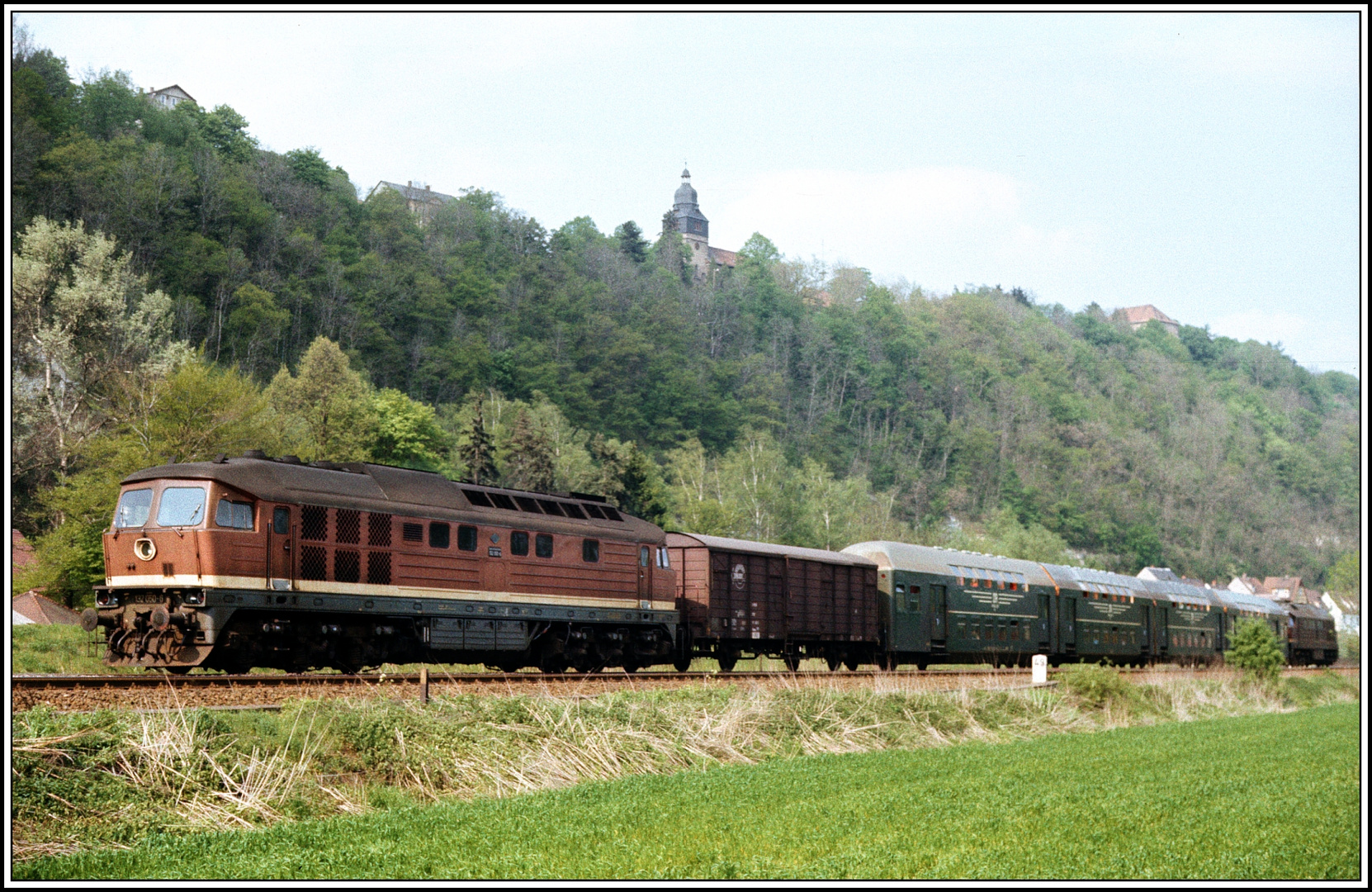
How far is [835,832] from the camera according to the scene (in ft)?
39.9

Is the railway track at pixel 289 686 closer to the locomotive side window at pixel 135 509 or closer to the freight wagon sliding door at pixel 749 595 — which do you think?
the locomotive side window at pixel 135 509

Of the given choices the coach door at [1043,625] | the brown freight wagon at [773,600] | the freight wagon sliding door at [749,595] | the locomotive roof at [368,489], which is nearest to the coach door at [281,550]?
the locomotive roof at [368,489]

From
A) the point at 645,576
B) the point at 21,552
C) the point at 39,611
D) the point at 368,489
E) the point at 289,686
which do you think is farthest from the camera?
the point at 21,552

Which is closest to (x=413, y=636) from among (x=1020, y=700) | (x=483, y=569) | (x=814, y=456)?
(x=483, y=569)

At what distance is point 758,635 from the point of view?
32062 millimetres

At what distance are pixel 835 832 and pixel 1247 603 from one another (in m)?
54.9

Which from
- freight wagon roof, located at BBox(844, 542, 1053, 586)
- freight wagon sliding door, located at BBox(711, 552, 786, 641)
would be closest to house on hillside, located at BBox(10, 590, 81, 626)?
freight wagon sliding door, located at BBox(711, 552, 786, 641)

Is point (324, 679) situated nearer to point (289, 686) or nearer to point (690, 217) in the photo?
point (289, 686)

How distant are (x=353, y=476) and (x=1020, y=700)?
1571cm

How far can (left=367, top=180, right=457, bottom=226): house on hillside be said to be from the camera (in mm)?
142863

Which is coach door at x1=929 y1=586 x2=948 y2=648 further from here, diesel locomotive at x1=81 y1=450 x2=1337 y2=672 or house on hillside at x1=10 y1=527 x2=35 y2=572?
house on hillside at x1=10 y1=527 x2=35 y2=572

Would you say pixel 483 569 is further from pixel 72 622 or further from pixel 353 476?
pixel 72 622

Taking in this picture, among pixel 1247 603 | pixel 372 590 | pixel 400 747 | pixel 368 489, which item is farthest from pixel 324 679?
pixel 1247 603

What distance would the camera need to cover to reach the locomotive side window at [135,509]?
67.6 ft
